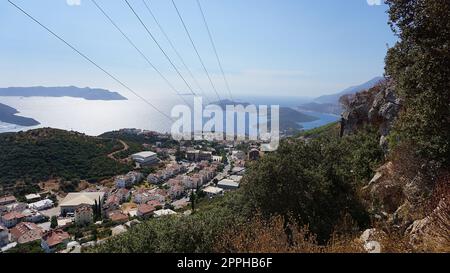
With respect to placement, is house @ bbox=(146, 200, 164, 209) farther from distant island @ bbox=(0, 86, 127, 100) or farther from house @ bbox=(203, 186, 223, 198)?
distant island @ bbox=(0, 86, 127, 100)

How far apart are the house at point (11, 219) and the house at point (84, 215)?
23.0 feet

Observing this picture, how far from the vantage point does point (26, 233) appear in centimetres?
3022

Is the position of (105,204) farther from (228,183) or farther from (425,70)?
(425,70)

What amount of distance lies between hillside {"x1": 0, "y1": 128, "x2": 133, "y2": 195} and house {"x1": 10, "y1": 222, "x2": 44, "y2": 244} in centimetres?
1316

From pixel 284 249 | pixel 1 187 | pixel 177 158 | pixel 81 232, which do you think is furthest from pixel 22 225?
pixel 177 158

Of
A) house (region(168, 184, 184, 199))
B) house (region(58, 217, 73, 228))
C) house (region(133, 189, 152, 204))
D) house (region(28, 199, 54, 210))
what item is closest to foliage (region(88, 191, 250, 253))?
house (region(58, 217, 73, 228))

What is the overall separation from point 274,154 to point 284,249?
19.0ft

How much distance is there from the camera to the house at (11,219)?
114 feet

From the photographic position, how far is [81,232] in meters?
28.7

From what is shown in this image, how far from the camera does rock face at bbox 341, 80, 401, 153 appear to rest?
1054 cm

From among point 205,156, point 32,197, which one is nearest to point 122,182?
point 32,197

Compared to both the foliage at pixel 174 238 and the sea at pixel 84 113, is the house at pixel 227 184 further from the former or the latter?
the sea at pixel 84 113
